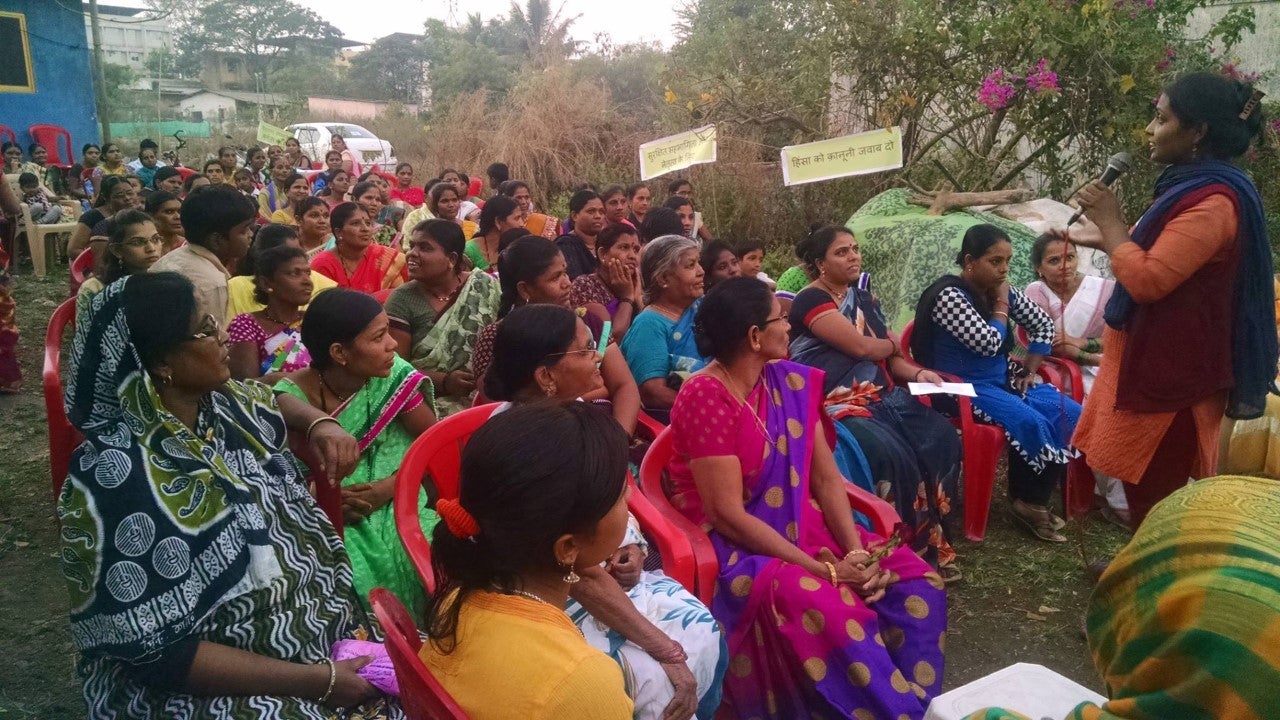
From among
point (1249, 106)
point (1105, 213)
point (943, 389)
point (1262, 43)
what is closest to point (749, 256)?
point (943, 389)

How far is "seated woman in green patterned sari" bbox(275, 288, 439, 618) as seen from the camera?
2652 mm

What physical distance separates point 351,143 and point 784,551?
1987 cm

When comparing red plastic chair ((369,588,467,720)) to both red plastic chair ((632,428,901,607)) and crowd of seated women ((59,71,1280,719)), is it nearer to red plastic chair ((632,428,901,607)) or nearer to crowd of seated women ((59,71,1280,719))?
crowd of seated women ((59,71,1280,719))

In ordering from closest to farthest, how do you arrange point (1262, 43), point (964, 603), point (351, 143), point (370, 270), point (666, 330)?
point (964, 603), point (666, 330), point (370, 270), point (1262, 43), point (351, 143)

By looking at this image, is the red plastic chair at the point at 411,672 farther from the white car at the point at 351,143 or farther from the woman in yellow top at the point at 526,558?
the white car at the point at 351,143

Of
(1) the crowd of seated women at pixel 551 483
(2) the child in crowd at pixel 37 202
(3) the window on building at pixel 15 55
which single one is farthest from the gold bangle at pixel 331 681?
(3) the window on building at pixel 15 55

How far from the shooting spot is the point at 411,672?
1633 mm

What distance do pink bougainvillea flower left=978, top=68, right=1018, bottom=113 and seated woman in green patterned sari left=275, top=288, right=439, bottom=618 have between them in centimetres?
550

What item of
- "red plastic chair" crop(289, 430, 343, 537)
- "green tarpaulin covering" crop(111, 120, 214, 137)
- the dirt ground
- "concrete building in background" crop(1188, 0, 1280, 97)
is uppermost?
"concrete building in background" crop(1188, 0, 1280, 97)

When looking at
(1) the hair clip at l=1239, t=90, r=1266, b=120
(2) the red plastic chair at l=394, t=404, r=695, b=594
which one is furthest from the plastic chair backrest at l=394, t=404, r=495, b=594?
(1) the hair clip at l=1239, t=90, r=1266, b=120

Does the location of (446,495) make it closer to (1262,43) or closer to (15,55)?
(1262,43)

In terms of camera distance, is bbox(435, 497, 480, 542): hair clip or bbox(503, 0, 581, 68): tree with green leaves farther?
bbox(503, 0, 581, 68): tree with green leaves

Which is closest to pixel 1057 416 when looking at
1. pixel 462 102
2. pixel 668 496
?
pixel 668 496

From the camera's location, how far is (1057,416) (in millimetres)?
4332
